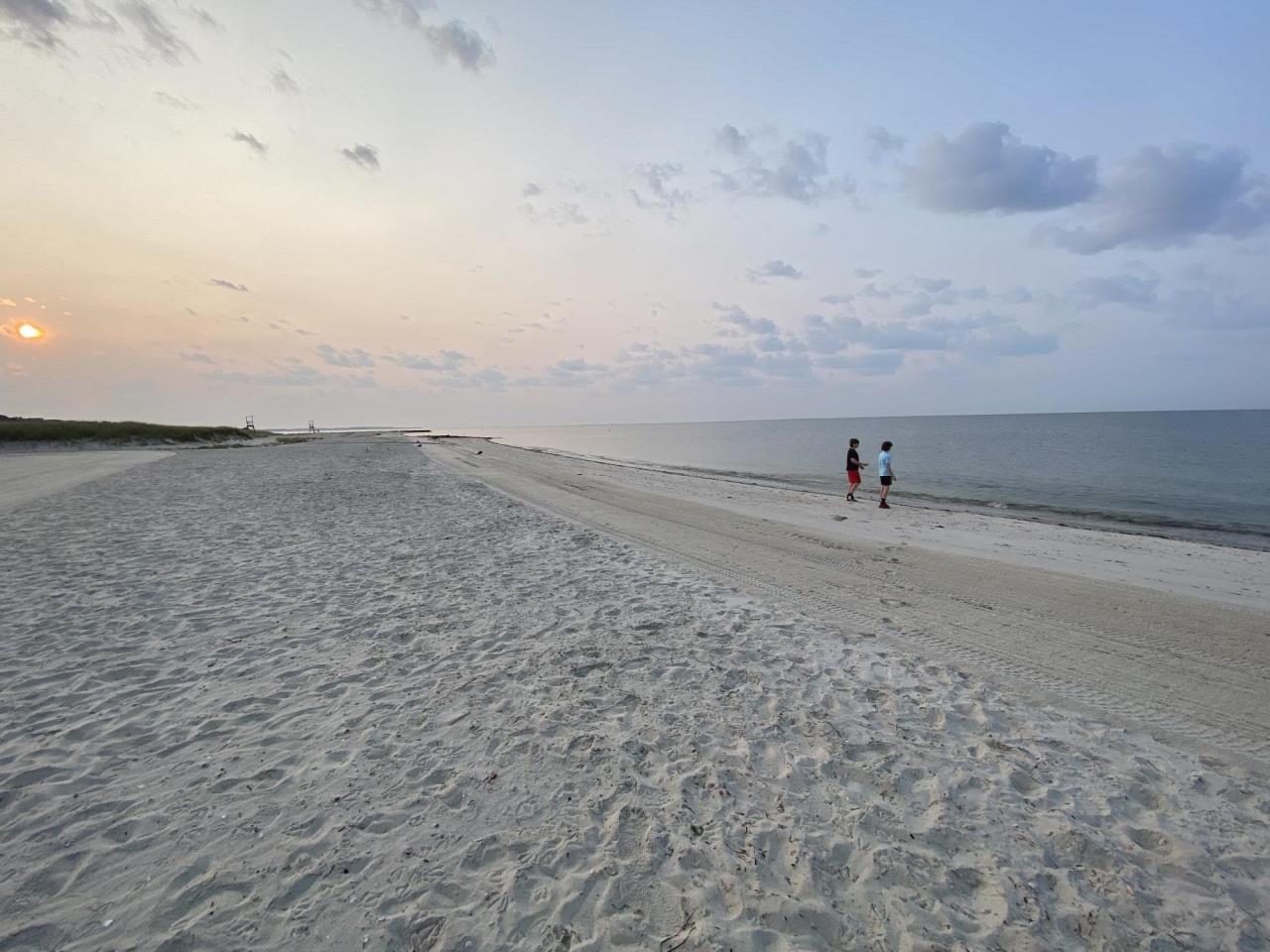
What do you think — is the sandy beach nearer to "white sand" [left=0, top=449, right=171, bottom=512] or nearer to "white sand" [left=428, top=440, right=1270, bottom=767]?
"white sand" [left=428, top=440, right=1270, bottom=767]

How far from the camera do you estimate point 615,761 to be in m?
4.70

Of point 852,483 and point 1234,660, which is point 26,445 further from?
point 1234,660

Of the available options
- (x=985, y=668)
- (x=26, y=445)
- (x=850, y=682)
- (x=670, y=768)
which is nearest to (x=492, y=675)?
(x=670, y=768)

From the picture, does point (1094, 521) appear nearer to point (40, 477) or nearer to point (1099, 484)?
point (1099, 484)

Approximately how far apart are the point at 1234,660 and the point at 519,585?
34.1 feet

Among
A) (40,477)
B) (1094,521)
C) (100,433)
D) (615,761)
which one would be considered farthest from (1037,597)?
(100,433)

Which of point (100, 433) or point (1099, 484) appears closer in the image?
point (1099, 484)

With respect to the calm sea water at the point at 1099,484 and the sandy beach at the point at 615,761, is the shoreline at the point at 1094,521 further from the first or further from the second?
the sandy beach at the point at 615,761

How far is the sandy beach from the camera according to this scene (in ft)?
10.6

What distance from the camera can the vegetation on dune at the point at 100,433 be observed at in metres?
46.9

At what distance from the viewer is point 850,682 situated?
6258 millimetres

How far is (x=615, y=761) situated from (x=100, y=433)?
7094cm

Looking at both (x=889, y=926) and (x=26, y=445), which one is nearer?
(x=889, y=926)

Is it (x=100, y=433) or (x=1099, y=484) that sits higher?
(x=100, y=433)
